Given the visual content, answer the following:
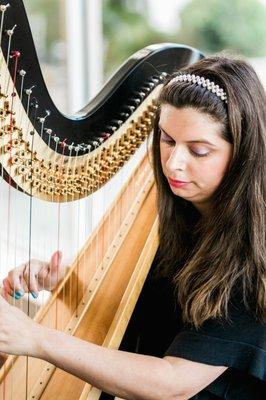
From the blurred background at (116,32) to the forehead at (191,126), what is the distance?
162cm

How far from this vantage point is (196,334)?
1358mm

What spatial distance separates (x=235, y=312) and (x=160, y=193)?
41 centimetres

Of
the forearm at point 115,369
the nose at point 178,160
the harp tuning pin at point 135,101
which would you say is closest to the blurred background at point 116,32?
the harp tuning pin at point 135,101

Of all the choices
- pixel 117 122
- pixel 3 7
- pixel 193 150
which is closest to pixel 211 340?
pixel 193 150

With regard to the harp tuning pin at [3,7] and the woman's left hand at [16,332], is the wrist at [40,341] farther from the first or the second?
the harp tuning pin at [3,7]

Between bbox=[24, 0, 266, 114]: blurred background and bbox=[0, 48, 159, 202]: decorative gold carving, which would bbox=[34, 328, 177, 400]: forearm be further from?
bbox=[24, 0, 266, 114]: blurred background

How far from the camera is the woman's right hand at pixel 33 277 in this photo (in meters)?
1.64

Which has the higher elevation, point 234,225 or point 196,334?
point 234,225

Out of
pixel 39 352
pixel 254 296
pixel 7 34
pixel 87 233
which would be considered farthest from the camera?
pixel 87 233

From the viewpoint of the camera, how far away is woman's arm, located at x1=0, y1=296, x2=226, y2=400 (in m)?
1.23

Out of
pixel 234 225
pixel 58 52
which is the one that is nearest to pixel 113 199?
pixel 234 225

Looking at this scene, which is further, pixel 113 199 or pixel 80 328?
pixel 113 199

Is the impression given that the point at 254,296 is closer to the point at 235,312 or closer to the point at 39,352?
the point at 235,312

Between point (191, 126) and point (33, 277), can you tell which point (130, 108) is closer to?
point (191, 126)
